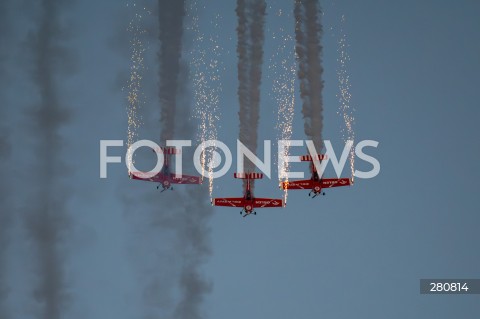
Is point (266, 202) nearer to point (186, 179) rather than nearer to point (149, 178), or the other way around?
point (186, 179)

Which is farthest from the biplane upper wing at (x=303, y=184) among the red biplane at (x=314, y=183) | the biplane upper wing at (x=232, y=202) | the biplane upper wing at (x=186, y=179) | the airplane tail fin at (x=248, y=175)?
the biplane upper wing at (x=186, y=179)

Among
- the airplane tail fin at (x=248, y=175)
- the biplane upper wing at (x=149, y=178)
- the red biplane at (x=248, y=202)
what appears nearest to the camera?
the airplane tail fin at (x=248, y=175)

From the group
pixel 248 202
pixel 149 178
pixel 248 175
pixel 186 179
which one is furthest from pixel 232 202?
pixel 149 178

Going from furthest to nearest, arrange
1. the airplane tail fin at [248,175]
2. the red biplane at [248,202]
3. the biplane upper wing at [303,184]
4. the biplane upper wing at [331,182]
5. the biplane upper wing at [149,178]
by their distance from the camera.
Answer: the biplane upper wing at [149,178], the biplane upper wing at [331,182], the biplane upper wing at [303,184], the red biplane at [248,202], the airplane tail fin at [248,175]

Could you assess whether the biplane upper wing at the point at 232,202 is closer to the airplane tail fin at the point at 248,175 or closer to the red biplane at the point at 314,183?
the red biplane at the point at 314,183

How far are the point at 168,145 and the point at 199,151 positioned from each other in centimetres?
623

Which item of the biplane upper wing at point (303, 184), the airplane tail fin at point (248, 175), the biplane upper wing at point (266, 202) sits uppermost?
the airplane tail fin at point (248, 175)

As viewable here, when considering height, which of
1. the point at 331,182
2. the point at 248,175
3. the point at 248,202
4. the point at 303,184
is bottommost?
the point at 248,202

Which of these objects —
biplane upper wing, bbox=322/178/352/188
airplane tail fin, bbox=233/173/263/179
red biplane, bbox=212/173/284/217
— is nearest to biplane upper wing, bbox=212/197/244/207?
red biplane, bbox=212/173/284/217

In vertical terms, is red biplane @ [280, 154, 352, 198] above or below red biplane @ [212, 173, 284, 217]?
above

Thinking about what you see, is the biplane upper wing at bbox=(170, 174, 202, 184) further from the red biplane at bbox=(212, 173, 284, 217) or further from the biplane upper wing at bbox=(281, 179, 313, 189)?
the biplane upper wing at bbox=(281, 179, 313, 189)

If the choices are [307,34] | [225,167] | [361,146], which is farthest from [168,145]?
[361,146]

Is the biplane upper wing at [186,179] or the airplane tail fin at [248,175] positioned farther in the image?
the biplane upper wing at [186,179]

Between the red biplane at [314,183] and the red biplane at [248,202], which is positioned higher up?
the red biplane at [314,183]
